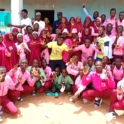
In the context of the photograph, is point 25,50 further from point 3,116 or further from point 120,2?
point 120,2

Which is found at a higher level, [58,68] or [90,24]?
[90,24]

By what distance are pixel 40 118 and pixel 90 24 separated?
2976mm

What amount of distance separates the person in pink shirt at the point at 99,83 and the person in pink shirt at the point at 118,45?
91 cm

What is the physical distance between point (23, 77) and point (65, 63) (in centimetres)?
120

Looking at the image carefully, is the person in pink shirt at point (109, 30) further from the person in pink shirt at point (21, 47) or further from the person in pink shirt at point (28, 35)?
the person in pink shirt at point (21, 47)

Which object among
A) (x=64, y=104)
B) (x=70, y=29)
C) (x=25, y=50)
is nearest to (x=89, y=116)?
(x=64, y=104)

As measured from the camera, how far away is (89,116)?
530 cm

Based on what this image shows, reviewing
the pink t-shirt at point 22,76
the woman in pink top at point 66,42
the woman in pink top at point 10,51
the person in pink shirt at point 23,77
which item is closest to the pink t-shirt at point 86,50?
the woman in pink top at point 66,42

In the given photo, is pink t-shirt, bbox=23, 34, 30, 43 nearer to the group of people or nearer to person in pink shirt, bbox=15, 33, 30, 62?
the group of people

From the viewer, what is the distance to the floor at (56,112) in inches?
202

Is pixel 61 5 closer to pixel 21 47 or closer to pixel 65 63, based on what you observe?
pixel 65 63

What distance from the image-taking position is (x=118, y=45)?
6.10 m

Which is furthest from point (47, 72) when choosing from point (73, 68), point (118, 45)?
point (118, 45)

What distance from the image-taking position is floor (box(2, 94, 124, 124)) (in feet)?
16.9
